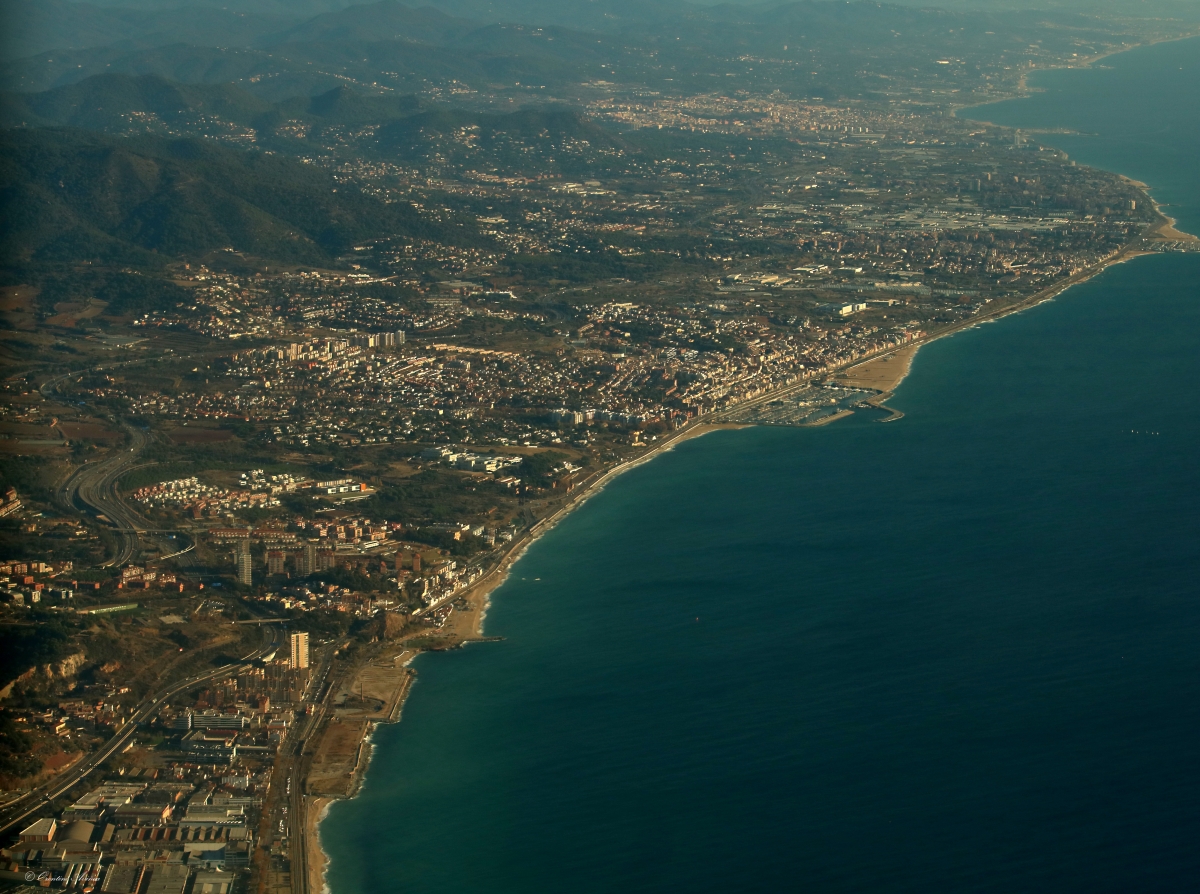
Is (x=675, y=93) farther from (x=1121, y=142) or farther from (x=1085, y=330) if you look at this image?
(x=1085, y=330)

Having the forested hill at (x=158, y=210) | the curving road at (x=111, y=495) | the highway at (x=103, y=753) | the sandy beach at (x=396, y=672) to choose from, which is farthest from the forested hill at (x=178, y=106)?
the highway at (x=103, y=753)

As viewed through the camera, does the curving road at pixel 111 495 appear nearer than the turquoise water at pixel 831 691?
No

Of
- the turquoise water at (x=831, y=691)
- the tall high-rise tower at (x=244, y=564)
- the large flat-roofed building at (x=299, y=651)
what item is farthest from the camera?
the tall high-rise tower at (x=244, y=564)

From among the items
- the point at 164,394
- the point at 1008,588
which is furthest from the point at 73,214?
the point at 1008,588

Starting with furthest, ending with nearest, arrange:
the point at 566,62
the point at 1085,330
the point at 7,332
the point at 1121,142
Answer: the point at 566,62, the point at 1121,142, the point at 1085,330, the point at 7,332

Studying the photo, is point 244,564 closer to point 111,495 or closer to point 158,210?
point 111,495

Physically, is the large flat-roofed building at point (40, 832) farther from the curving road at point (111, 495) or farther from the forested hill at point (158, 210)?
the forested hill at point (158, 210)

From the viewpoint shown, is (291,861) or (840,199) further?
(840,199)
